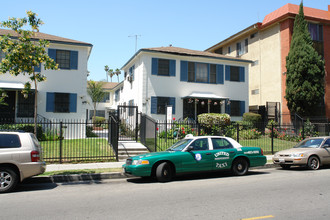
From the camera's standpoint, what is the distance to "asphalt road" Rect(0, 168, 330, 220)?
5270 mm

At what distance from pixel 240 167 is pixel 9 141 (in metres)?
7.16

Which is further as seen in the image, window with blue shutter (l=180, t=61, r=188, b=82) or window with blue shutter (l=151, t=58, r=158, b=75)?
window with blue shutter (l=180, t=61, r=188, b=82)

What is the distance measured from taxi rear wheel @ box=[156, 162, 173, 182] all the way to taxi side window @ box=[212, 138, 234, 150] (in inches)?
72.4

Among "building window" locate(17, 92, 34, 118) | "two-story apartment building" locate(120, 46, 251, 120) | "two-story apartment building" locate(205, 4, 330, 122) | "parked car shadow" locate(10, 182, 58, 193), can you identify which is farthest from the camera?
"two-story apartment building" locate(205, 4, 330, 122)

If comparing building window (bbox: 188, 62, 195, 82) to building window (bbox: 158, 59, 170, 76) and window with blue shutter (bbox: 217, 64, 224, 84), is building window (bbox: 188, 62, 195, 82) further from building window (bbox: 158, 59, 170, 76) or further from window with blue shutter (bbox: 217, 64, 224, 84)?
window with blue shutter (bbox: 217, 64, 224, 84)

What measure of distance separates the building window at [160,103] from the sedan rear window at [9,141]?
13798mm

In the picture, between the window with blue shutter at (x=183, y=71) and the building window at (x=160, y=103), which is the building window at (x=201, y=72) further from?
the building window at (x=160, y=103)

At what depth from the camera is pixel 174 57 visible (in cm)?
2223

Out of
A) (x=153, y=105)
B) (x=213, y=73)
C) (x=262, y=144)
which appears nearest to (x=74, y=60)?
(x=153, y=105)

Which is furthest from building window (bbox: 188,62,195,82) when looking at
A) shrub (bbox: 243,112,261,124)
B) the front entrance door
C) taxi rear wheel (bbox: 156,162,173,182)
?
taxi rear wheel (bbox: 156,162,173,182)

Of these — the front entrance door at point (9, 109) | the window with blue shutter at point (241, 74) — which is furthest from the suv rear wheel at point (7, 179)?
the window with blue shutter at point (241, 74)

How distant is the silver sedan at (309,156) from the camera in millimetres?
11023

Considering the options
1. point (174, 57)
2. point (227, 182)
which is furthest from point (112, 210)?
point (174, 57)

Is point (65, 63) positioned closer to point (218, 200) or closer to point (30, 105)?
point (30, 105)
